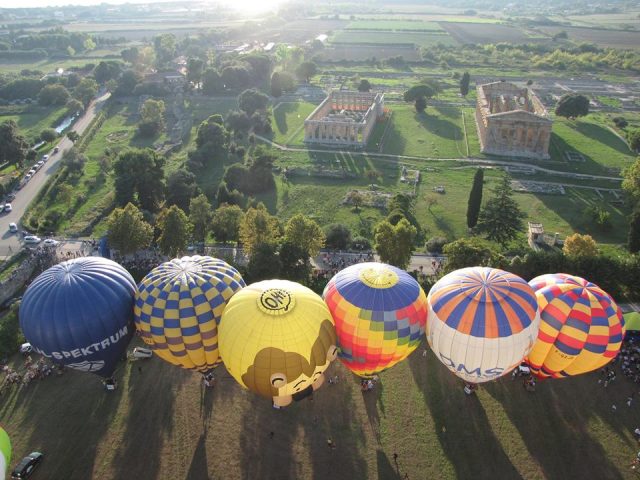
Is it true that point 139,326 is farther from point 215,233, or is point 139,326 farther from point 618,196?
point 618,196

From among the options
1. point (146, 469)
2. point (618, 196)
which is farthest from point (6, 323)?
point (618, 196)

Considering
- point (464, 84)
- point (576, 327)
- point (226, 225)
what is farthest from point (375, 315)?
point (464, 84)

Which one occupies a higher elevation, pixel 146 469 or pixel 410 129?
pixel 146 469

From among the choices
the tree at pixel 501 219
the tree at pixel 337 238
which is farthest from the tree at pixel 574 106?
the tree at pixel 337 238

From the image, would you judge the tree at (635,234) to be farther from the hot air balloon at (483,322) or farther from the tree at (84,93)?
the tree at (84,93)

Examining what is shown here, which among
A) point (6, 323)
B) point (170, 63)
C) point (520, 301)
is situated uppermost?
point (520, 301)

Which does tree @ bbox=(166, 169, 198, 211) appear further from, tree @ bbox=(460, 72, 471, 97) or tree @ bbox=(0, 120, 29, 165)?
tree @ bbox=(460, 72, 471, 97)
